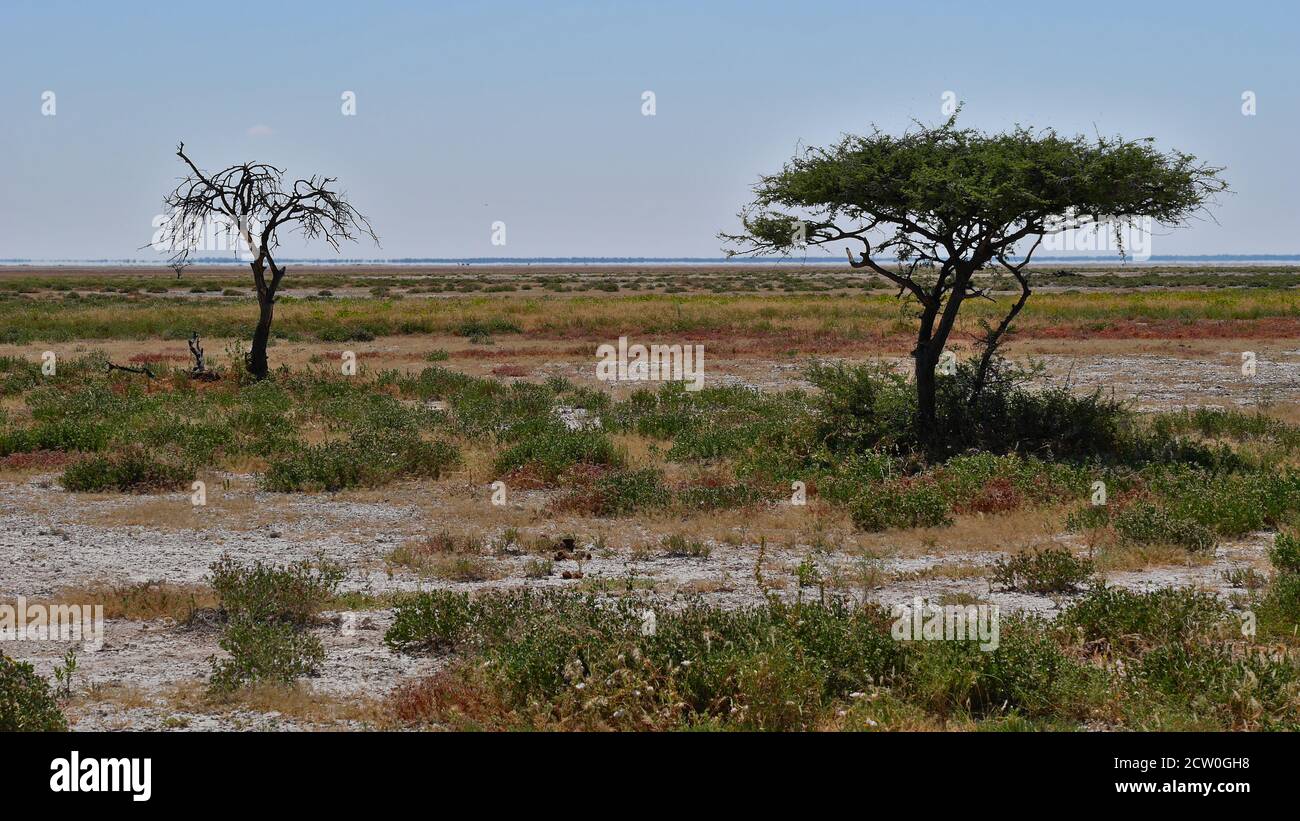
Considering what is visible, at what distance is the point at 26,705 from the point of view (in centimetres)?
603

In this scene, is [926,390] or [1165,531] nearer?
[1165,531]

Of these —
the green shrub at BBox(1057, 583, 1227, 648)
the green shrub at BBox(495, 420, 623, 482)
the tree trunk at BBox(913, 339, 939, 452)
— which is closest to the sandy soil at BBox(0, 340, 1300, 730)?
the green shrub at BBox(495, 420, 623, 482)

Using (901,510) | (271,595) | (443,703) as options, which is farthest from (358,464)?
(443,703)

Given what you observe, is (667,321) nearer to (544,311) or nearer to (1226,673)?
(544,311)

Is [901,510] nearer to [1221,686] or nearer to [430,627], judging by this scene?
[1221,686]

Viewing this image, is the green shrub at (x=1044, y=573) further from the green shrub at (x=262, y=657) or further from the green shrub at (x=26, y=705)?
the green shrub at (x=26, y=705)

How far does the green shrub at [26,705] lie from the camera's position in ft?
19.3

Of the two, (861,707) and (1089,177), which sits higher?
(1089,177)

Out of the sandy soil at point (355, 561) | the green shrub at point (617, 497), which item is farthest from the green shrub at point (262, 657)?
the green shrub at point (617, 497)

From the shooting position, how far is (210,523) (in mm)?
12438

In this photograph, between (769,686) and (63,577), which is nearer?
(769,686)
